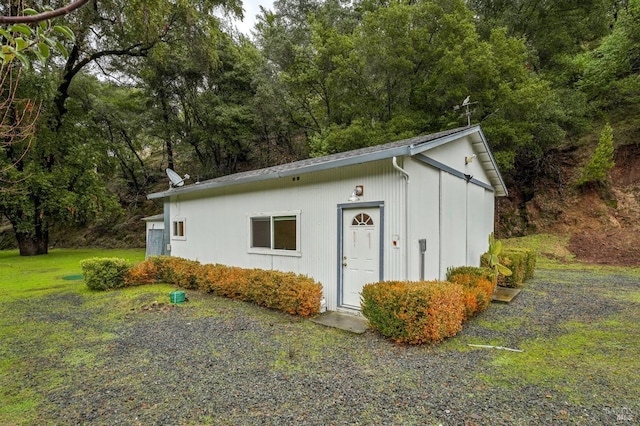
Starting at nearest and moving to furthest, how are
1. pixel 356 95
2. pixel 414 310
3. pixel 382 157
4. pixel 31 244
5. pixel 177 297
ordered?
pixel 414 310, pixel 382 157, pixel 177 297, pixel 356 95, pixel 31 244

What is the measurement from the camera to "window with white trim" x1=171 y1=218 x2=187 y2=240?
999cm

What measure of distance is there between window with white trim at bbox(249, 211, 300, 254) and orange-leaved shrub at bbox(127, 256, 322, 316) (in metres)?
0.65

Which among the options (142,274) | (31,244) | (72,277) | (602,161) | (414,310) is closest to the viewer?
(414,310)

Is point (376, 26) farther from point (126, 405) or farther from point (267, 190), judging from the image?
point (126, 405)

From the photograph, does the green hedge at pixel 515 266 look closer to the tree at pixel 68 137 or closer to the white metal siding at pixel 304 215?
the white metal siding at pixel 304 215

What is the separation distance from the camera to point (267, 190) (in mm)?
7277

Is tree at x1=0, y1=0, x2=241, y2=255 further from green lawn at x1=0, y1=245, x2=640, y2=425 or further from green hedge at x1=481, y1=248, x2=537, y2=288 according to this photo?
green hedge at x1=481, y1=248, x2=537, y2=288

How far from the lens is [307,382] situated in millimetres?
3377

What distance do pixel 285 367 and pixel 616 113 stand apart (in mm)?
19083

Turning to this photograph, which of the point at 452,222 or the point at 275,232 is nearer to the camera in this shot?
the point at 452,222

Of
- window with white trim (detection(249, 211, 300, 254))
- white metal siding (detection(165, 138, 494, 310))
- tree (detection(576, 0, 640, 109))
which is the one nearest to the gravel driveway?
white metal siding (detection(165, 138, 494, 310))

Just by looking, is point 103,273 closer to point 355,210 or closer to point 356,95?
point 355,210

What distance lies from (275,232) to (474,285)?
409cm

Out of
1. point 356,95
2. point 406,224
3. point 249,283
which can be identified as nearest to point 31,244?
point 249,283
